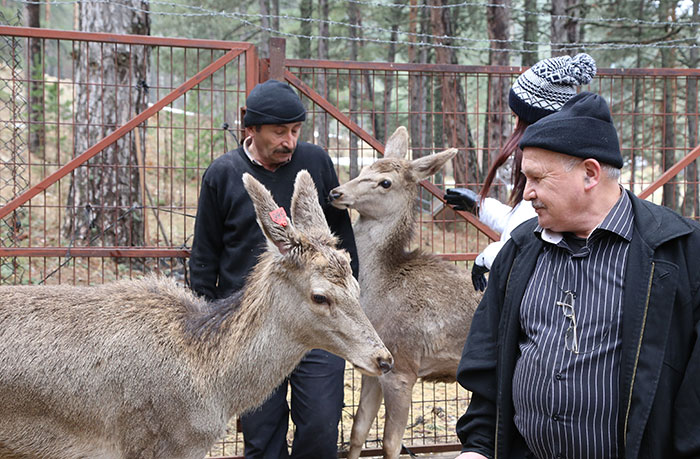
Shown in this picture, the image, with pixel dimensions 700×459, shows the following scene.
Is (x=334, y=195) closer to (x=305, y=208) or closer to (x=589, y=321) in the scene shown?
(x=305, y=208)

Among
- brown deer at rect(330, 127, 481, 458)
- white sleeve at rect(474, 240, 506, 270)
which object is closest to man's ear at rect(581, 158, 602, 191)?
white sleeve at rect(474, 240, 506, 270)

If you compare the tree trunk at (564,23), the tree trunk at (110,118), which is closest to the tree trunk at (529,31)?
the tree trunk at (564,23)

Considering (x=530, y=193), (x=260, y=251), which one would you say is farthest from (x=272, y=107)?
(x=530, y=193)

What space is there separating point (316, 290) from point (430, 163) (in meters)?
2.27

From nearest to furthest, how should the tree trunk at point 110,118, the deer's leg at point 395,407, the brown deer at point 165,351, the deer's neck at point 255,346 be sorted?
1. the brown deer at point 165,351
2. the deer's neck at point 255,346
3. the deer's leg at point 395,407
4. the tree trunk at point 110,118

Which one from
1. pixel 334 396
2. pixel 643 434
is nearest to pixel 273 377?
pixel 334 396

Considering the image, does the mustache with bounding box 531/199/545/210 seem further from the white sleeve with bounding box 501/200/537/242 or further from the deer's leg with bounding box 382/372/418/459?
the deer's leg with bounding box 382/372/418/459

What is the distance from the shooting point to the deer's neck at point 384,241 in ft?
20.9

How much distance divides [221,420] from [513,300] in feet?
7.15

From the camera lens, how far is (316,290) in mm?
4402

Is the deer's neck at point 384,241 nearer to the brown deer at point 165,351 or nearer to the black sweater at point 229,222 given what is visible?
the black sweater at point 229,222

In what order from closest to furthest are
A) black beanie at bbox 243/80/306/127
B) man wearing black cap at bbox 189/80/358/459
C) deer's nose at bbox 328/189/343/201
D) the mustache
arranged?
the mustache
black beanie at bbox 243/80/306/127
man wearing black cap at bbox 189/80/358/459
deer's nose at bbox 328/189/343/201

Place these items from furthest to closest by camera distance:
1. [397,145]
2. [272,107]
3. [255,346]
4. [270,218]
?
[397,145] → [272,107] → [255,346] → [270,218]

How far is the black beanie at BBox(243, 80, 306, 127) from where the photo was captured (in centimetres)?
503
